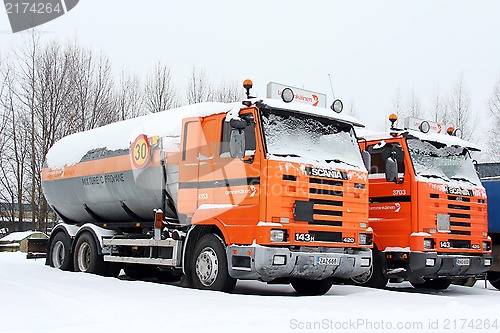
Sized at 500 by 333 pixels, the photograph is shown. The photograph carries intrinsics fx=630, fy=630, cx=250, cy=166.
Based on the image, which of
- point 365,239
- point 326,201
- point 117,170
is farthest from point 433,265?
point 117,170

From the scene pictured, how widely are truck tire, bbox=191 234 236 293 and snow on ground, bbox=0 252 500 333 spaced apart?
0.41 metres

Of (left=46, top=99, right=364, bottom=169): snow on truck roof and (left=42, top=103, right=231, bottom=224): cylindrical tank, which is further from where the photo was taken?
(left=42, top=103, right=231, bottom=224): cylindrical tank

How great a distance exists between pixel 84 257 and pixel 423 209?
7.44 meters

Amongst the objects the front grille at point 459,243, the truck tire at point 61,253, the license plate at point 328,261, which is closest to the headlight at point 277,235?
the license plate at point 328,261

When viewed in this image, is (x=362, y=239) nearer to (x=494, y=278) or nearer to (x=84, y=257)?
(x=494, y=278)

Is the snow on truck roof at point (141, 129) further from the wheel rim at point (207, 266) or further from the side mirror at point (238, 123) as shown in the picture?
the wheel rim at point (207, 266)

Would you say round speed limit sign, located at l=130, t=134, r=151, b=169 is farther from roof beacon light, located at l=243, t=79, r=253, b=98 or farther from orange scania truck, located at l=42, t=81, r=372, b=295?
roof beacon light, located at l=243, t=79, r=253, b=98

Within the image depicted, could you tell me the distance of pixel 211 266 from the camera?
33.1ft

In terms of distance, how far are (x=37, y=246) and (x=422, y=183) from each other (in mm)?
10197

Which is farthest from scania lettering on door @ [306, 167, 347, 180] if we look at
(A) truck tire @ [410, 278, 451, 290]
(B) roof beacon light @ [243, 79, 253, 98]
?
(A) truck tire @ [410, 278, 451, 290]

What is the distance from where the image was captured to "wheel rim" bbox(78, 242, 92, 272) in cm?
1403

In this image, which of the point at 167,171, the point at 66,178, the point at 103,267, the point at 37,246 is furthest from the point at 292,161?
the point at 37,246

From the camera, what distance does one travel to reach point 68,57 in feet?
103

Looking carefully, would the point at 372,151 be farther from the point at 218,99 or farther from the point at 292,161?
the point at 218,99
